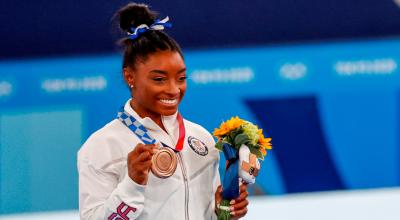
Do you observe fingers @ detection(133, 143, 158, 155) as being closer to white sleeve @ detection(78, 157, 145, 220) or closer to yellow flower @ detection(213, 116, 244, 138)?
white sleeve @ detection(78, 157, 145, 220)

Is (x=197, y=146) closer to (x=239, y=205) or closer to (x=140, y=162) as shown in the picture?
(x=239, y=205)

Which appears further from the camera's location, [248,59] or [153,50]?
[248,59]

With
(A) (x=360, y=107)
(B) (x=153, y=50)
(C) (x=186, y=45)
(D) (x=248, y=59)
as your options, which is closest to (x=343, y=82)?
(A) (x=360, y=107)

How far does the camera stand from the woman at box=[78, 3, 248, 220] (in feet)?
7.71

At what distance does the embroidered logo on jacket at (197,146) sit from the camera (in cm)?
258

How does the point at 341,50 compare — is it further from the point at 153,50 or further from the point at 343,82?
the point at 153,50

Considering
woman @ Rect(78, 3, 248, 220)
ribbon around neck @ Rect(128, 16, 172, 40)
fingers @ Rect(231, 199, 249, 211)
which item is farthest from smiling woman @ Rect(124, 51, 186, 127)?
fingers @ Rect(231, 199, 249, 211)

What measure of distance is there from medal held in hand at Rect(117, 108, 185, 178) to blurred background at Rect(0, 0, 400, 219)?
6.80 feet

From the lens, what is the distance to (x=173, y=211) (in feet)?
8.05

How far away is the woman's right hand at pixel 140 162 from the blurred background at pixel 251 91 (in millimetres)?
2321

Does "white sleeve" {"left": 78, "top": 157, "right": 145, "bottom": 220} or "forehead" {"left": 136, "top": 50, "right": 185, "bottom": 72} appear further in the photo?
"forehead" {"left": 136, "top": 50, "right": 185, "bottom": 72}

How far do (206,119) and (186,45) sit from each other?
16.4 inches

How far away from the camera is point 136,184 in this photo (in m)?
2.32

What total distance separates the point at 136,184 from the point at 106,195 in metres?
0.13
